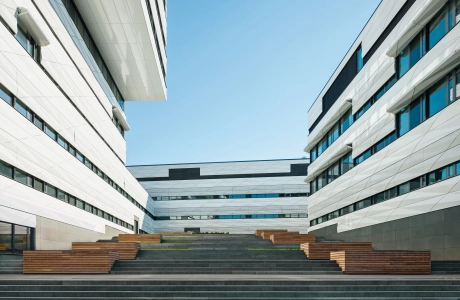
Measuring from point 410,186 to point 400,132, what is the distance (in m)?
3.10

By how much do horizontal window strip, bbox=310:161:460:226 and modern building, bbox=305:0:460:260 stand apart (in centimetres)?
4

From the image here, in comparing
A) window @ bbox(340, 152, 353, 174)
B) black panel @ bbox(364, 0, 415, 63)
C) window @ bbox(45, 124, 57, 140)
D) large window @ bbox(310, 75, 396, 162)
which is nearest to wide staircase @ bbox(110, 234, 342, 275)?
window @ bbox(45, 124, 57, 140)

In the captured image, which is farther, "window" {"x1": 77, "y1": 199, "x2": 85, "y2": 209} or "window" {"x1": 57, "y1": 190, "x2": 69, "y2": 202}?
"window" {"x1": 77, "y1": 199, "x2": 85, "y2": 209}

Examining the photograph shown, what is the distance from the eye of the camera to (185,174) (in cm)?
6353

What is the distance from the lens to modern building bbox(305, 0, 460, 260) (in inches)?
781

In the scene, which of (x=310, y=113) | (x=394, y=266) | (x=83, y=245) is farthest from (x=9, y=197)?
(x=310, y=113)

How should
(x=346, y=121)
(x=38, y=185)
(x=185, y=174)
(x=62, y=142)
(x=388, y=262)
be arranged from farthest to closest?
(x=185, y=174)
(x=346, y=121)
(x=62, y=142)
(x=38, y=185)
(x=388, y=262)

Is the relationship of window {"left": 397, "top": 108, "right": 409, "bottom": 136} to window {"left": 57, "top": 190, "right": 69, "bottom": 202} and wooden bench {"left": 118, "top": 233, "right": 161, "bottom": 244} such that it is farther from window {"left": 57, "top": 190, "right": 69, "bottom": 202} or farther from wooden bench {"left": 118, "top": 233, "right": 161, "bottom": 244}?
window {"left": 57, "top": 190, "right": 69, "bottom": 202}

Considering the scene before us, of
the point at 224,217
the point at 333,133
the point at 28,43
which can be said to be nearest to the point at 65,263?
the point at 28,43

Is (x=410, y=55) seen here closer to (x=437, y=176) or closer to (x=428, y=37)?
(x=428, y=37)

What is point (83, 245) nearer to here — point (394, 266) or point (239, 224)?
point (394, 266)

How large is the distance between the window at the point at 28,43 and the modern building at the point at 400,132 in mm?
17252

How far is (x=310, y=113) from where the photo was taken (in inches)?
1866

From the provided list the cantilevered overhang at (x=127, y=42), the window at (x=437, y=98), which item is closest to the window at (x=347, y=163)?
the window at (x=437, y=98)
